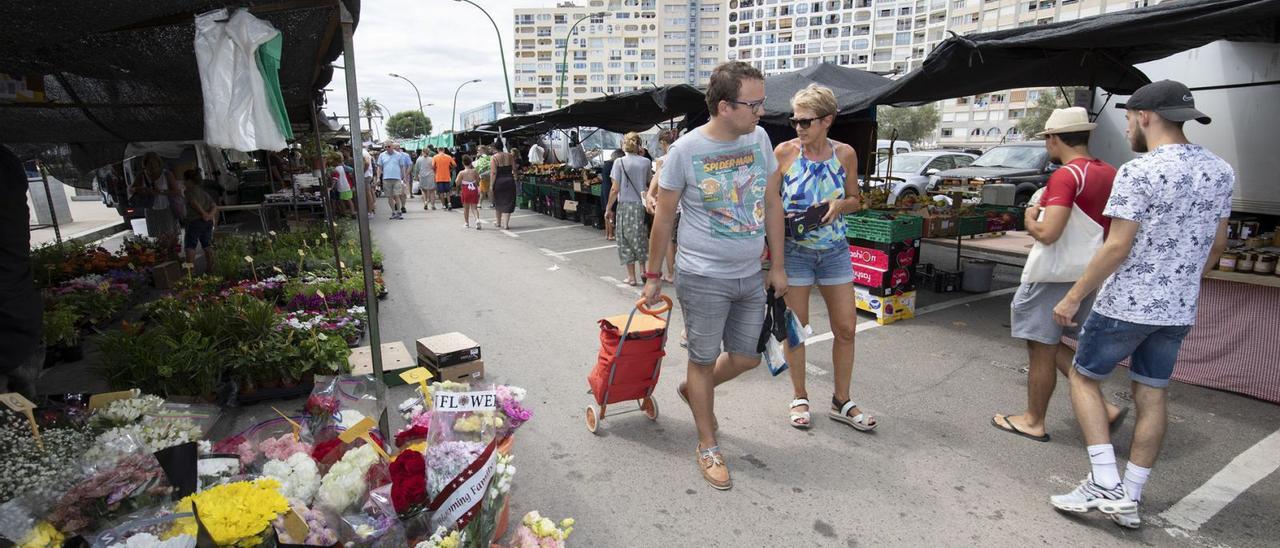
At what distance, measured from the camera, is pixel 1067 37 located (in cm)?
481

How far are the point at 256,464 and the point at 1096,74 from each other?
8278 mm

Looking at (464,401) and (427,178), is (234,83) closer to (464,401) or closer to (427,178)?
(464,401)

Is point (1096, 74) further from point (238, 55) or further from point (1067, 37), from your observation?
point (238, 55)

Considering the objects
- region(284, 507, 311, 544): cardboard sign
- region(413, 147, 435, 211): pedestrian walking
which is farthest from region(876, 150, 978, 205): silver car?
region(284, 507, 311, 544): cardboard sign

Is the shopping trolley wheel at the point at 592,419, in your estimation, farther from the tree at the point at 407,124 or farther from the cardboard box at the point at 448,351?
the tree at the point at 407,124

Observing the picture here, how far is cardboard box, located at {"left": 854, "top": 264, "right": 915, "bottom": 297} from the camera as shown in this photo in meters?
5.82

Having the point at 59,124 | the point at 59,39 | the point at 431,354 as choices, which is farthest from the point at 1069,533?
the point at 59,124

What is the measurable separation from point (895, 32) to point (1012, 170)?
11027 cm

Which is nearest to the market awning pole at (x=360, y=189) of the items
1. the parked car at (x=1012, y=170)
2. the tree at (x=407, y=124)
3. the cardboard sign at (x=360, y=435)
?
the cardboard sign at (x=360, y=435)

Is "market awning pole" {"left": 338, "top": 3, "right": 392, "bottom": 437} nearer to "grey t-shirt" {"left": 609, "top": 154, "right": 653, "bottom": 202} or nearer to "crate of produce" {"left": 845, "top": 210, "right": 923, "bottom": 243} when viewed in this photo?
"crate of produce" {"left": 845, "top": 210, "right": 923, "bottom": 243}

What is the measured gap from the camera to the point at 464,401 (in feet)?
7.32

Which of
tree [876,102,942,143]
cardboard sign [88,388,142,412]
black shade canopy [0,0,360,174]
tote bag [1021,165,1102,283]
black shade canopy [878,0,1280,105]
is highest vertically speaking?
tree [876,102,942,143]

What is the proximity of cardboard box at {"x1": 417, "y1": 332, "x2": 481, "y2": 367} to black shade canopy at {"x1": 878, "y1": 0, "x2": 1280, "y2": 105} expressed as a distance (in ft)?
15.2

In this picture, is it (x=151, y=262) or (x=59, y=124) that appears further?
(x=151, y=262)
